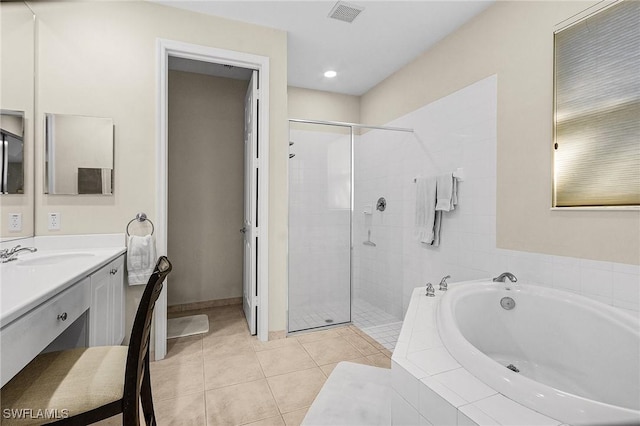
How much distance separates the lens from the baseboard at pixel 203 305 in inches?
130

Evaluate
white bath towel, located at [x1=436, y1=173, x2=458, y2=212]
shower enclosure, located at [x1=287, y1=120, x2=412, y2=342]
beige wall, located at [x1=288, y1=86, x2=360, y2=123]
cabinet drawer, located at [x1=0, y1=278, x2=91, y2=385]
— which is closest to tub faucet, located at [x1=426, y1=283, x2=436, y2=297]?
white bath towel, located at [x1=436, y1=173, x2=458, y2=212]

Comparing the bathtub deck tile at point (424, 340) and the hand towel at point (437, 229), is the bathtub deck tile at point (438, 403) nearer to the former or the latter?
the bathtub deck tile at point (424, 340)

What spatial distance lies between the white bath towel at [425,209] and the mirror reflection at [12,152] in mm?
2940

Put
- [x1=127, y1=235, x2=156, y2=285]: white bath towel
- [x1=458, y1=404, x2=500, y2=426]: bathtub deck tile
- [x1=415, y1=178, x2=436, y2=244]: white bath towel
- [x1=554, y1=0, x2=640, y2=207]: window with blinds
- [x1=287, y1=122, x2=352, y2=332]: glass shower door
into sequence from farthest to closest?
1. [x1=287, y1=122, x2=352, y2=332]: glass shower door
2. [x1=415, y1=178, x2=436, y2=244]: white bath towel
3. [x1=127, y1=235, x2=156, y2=285]: white bath towel
4. [x1=554, y1=0, x2=640, y2=207]: window with blinds
5. [x1=458, y1=404, x2=500, y2=426]: bathtub deck tile

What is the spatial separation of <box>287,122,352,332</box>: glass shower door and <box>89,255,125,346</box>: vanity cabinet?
1.34 m

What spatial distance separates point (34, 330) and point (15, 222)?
1.26 metres

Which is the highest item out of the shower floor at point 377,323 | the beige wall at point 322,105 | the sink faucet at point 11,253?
the beige wall at point 322,105

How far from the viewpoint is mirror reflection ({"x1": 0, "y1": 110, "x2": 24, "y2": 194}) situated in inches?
69.1

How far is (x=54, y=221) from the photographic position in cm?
202

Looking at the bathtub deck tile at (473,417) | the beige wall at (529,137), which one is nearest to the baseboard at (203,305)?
the beige wall at (529,137)

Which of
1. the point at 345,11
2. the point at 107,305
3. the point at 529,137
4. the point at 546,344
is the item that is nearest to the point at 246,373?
the point at 107,305

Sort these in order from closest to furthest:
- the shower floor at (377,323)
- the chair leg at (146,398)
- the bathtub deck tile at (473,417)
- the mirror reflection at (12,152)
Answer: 1. the bathtub deck tile at (473,417)
2. the chair leg at (146,398)
3. the mirror reflection at (12,152)
4. the shower floor at (377,323)

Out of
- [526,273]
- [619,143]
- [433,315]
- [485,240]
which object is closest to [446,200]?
[485,240]

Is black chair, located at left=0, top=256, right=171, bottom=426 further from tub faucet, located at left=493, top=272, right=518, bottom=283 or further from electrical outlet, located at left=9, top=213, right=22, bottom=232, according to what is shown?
tub faucet, located at left=493, top=272, right=518, bottom=283
